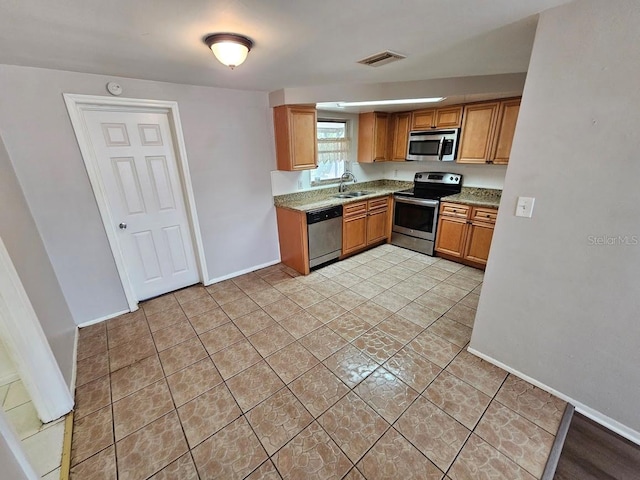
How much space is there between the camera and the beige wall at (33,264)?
1638 millimetres

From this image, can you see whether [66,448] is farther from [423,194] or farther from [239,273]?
[423,194]

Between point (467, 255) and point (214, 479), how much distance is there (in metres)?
3.52

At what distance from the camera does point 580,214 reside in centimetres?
145

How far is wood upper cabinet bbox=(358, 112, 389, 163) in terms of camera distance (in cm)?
423

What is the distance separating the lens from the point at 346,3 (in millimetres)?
1240

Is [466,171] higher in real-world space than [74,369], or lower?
higher

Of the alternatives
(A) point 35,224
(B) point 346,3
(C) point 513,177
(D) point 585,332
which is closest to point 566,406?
(D) point 585,332

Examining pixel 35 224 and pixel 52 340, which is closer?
pixel 52 340

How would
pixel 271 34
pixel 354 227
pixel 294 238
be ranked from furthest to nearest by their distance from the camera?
pixel 354 227, pixel 294 238, pixel 271 34

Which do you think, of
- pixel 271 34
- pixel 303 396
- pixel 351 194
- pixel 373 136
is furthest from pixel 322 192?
pixel 303 396

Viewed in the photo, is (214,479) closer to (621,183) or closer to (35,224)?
(35,224)

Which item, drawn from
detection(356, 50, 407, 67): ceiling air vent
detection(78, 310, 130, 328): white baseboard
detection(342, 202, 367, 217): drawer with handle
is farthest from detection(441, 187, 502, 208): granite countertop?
detection(78, 310, 130, 328): white baseboard

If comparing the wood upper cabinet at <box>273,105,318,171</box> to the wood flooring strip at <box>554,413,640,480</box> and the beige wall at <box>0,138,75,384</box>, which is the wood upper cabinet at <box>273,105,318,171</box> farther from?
the wood flooring strip at <box>554,413,640,480</box>

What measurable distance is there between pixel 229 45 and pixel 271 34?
256 mm
